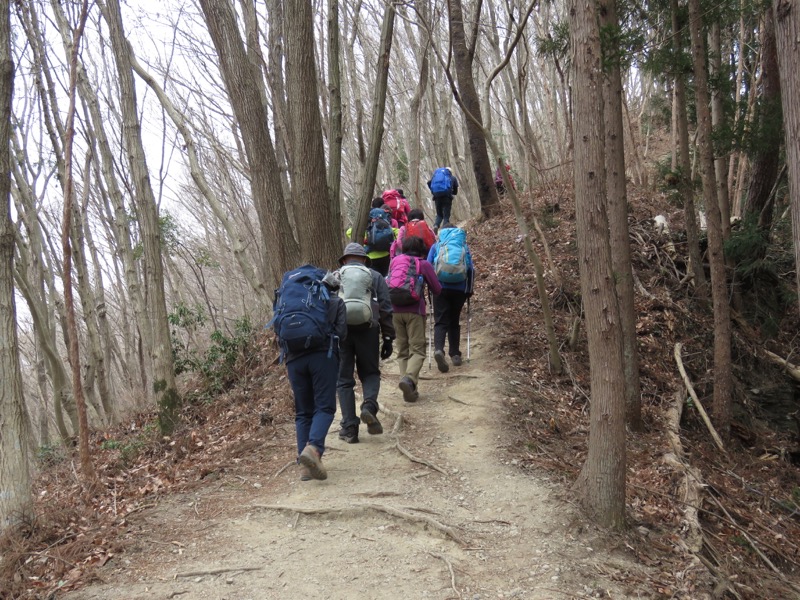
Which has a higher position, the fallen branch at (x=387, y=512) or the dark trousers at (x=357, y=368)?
the dark trousers at (x=357, y=368)

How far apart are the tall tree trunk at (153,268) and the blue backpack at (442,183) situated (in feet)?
18.7

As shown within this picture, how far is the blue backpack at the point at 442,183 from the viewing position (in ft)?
40.0

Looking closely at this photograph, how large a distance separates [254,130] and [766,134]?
7.27m

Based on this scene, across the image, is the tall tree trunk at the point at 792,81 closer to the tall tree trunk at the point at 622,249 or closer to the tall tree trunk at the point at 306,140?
the tall tree trunk at the point at 622,249

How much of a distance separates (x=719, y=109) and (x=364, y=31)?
15.6 m

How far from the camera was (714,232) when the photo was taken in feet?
26.3

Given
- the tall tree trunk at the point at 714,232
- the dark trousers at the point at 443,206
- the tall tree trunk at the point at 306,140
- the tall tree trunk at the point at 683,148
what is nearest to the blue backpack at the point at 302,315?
the tall tree trunk at the point at 306,140

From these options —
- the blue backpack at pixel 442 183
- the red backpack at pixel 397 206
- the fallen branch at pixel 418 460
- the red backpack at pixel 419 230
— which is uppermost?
the blue backpack at pixel 442 183

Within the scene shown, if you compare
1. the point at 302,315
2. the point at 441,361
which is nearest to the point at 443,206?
the point at 441,361

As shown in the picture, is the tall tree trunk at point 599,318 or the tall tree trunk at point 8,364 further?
the tall tree trunk at point 8,364

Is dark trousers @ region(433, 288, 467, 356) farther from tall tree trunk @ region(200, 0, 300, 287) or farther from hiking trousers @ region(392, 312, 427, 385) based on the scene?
tall tree trunk @ region(200, 0, 300, 287)

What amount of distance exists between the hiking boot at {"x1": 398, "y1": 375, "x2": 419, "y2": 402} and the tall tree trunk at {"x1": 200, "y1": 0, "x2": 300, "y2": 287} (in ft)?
9.08

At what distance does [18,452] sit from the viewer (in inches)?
197

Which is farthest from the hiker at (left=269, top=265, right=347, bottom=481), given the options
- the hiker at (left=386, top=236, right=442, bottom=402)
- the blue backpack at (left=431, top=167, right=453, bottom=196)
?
the blue backpack at (left=431, top=167, right=453, bottom=196)
